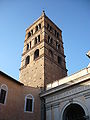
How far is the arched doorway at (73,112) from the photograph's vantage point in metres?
13.6

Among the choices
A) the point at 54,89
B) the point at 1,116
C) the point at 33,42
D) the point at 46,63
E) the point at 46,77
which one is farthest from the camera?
the point at 33,42

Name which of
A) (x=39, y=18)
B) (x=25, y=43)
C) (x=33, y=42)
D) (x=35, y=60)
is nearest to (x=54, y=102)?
(x=35, y=60)

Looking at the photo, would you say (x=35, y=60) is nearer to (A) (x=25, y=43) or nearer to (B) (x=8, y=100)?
(A) (x=25, y=43)

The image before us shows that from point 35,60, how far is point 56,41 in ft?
22.0

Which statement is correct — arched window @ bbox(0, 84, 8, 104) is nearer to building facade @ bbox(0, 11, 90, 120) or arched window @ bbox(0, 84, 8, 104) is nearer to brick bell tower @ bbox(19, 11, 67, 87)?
building facade @ bbox(0, 11, 90, 120)

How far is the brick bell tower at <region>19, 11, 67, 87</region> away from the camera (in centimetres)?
1960

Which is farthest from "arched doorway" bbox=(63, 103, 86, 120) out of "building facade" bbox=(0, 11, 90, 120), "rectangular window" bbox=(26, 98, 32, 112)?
"rectangular window" bbox=(26, 98, 32, 112)

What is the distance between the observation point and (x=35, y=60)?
70.7 feet

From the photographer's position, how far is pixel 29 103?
15.2m

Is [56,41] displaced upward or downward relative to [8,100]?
upward

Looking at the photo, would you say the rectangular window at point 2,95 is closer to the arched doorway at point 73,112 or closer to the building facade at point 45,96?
the building facade at point 45,96

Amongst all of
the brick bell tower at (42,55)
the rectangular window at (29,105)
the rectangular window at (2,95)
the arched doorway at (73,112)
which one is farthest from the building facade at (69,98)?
the rectangular window at (2,95)

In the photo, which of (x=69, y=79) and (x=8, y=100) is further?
(x=69, y=79)

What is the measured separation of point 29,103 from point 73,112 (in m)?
4.33
